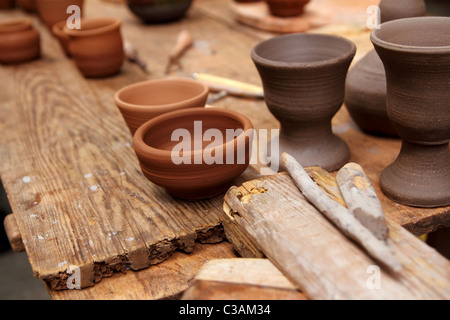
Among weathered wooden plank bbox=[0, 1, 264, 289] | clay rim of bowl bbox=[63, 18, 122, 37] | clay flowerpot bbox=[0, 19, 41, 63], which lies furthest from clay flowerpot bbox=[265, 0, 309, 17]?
clay flowerpot bbox=[0, 19, 41, 63]

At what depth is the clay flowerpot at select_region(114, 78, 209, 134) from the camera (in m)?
1.54

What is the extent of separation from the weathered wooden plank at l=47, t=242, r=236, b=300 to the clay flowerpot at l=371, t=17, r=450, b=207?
1.63 feet

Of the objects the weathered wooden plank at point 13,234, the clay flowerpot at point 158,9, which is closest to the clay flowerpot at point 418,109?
the weathered wooden plank at point 13,234

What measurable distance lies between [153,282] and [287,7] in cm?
194

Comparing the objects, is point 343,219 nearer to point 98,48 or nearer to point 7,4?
point 98,48

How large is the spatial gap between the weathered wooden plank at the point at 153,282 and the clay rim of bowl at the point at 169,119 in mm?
255

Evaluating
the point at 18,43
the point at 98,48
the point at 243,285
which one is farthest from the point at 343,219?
the point at 18,43

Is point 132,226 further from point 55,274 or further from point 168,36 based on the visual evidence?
point 168,36

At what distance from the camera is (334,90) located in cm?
138

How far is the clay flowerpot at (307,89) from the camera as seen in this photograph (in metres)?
1.32

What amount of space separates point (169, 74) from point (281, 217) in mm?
1440

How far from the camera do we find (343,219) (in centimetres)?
101

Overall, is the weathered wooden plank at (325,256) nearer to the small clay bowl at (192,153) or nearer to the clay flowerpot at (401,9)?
the small clay bowl at (192,153)

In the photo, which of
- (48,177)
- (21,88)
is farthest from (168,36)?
(48,177)
